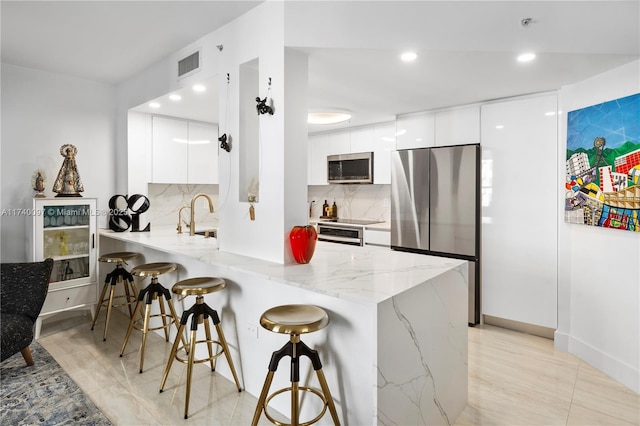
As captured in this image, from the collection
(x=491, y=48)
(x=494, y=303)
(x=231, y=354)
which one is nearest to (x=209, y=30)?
(x=491, y=48)

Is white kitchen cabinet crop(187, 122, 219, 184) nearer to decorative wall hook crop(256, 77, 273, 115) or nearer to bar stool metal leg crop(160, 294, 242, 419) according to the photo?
decorative wall hook crop(256, 77, 273, 115)

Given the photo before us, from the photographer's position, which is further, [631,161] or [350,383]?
[631,161]

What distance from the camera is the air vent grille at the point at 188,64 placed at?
3.02 m

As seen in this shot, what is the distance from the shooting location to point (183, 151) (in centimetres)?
451

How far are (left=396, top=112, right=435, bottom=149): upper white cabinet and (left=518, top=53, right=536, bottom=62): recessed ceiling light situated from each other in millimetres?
1414

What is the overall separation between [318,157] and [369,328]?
13.1ft

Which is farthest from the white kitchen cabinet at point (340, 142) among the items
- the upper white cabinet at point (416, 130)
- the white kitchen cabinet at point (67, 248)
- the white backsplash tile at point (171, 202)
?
the white kitchen cabinet at point (67, 248)

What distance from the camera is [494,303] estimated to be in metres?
3.59

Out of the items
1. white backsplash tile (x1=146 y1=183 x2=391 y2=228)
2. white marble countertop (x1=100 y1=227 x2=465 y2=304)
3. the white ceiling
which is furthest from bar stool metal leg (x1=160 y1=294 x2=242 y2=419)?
white backsplash tile (x1=146 y1=183 x2=391 y2=228)

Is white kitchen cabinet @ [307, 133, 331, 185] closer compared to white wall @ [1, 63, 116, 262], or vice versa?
white wall @ [1, 63, 116, 262]

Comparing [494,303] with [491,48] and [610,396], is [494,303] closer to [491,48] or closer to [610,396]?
[610,396]

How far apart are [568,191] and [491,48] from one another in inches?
59.3

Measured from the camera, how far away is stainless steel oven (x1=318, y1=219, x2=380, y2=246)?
182 inches

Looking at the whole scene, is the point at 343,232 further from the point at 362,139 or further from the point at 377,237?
the point at 362,139
